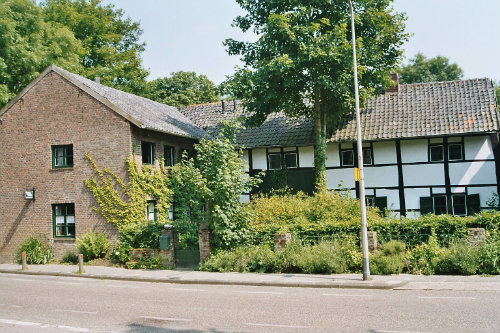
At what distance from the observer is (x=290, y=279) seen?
14820 millimetres

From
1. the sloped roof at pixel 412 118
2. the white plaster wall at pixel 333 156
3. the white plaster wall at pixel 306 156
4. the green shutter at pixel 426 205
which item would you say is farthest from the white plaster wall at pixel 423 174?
the white plaster wall at pixel 306 156

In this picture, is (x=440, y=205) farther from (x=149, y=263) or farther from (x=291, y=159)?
(x=149, y=263)

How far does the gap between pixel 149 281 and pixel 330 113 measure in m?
12.7

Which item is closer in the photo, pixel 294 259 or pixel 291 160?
pixel 294 259

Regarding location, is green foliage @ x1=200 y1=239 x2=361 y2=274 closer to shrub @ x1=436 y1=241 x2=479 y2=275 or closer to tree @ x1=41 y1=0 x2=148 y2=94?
shrub @ x1=436 y1=241 x2=479 y2=275

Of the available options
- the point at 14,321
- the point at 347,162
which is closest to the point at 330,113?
the point at 347,162

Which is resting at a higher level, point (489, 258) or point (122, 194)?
point (122, 194)

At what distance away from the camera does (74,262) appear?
21.4m

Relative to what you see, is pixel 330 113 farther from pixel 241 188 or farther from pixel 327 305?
pixel 327 305

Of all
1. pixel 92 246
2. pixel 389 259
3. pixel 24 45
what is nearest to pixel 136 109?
pixel 92 246

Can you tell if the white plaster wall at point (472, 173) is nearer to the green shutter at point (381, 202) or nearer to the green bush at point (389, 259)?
the green shutter at point (381, 202)

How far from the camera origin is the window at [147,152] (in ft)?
75.7

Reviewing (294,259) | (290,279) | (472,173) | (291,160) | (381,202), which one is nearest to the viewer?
(290,279)

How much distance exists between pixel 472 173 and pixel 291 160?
941 cm
